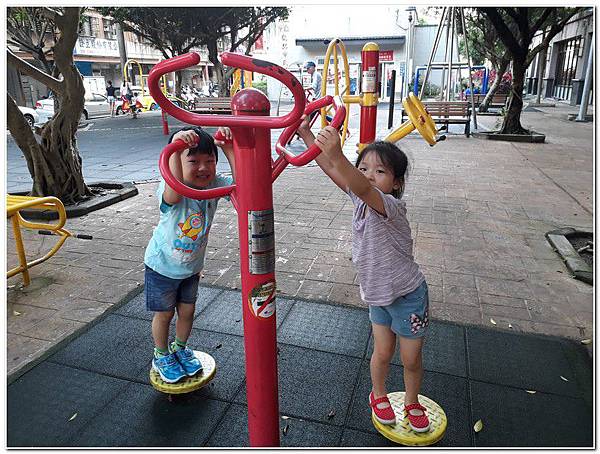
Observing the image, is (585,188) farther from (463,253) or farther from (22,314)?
(22,314)

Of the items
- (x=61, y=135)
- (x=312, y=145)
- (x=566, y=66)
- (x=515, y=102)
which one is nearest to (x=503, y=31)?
(x=515, y=102)

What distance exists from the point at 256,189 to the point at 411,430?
1156mm

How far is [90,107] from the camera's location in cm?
2114

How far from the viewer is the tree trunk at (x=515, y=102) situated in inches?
376

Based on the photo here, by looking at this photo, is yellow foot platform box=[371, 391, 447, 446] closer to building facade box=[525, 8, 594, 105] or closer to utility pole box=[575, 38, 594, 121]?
utility pole box=[575, 38, 594, 121]

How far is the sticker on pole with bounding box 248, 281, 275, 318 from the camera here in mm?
1325

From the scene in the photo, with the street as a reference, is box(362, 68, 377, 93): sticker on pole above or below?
above

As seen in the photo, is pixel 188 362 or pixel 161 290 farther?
pixel 188 362

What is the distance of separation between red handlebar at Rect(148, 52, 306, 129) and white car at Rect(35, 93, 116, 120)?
1140 cm

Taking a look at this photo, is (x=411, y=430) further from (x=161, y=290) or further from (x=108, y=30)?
(x=108, y=30)

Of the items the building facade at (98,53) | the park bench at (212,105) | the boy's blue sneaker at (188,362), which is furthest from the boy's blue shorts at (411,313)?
the building facade at (98,53)

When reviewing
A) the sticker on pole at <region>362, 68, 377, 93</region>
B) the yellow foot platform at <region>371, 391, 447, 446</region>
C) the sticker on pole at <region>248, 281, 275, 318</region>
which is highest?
the sticker on pole at <region>362, 68, 377, 93</region>

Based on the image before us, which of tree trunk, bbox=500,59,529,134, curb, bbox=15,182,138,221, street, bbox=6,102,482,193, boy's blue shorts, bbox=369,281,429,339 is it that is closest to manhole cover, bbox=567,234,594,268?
boy's blue shorts, bbox=369,281,429,339

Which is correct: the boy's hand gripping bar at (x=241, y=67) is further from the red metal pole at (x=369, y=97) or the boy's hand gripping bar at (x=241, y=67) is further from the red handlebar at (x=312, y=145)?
the red metal pole at (x=369, y=97)
